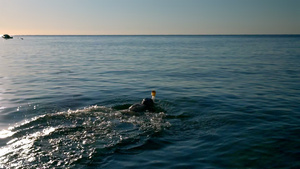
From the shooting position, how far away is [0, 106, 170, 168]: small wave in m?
8.30

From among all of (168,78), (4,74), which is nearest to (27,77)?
(4,74)

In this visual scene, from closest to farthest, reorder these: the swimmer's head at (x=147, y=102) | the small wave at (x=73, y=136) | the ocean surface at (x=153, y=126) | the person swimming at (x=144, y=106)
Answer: the small wave at (x=73, y=136)
the ocean surface at (x=153, y=126)
the person swimming at (x=144, y=106)
the swimmer's head at (x=147, y=102)

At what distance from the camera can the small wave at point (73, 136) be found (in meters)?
8.30

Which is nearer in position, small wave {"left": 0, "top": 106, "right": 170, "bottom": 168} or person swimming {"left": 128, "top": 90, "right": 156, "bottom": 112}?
small wave {"left": 0, "top": 106, "right": 170, "bottom": 168}

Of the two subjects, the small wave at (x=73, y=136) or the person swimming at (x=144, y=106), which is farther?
the person swimming at (x=144, y=106)

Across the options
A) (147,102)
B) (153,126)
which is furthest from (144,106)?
(153,126)

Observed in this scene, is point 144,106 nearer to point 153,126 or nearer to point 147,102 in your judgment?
point 147,102

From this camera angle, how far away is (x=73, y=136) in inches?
396

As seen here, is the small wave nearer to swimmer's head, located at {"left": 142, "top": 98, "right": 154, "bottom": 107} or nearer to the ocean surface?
the ocean surface

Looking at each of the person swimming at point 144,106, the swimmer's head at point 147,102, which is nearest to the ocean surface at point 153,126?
the person swimming at point 144,106

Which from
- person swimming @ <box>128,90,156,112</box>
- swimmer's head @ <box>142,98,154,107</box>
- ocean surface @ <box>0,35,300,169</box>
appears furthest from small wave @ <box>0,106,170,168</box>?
swimmer's head @ <box>142,98,154,107</box>

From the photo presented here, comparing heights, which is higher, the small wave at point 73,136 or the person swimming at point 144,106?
the person swimming at point 144,106

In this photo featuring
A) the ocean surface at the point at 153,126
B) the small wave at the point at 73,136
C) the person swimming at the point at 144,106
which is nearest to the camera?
the small wave at the point at 73,136

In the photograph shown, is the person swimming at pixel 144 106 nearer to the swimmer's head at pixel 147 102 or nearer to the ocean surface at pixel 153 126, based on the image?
the swimmer's head at pixel 147 102
